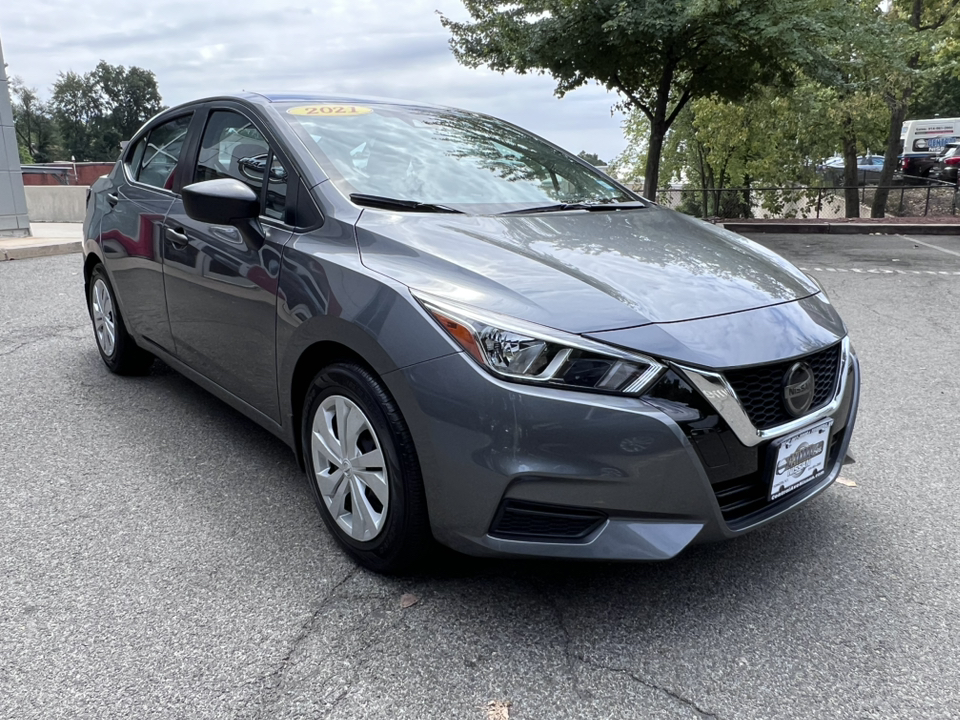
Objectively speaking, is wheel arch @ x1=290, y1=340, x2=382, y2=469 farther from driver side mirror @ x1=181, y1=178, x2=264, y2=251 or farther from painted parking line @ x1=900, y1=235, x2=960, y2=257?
painted parking line @ x1=900, y1=235, x2=960, y2=257

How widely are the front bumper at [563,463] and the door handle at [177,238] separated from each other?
166 cm

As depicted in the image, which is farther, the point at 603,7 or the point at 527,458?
the point at 603,7

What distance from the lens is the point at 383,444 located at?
2.40 m

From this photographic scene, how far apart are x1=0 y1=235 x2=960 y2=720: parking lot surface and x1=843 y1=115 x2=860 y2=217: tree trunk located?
1891cm

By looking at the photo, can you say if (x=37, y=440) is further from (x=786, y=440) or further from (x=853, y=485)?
(x=853, y=485)

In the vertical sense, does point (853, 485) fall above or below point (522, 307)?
below

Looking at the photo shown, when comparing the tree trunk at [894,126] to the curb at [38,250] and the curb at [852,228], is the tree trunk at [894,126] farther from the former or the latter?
the curb at [38,250]

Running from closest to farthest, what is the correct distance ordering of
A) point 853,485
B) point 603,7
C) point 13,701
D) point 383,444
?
point 13,701 < point 383,444 < point 853,485 < point 603,7

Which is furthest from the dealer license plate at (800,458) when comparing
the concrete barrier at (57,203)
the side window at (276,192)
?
the concrete barrier at (57,203)

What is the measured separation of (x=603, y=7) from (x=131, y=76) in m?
85.1

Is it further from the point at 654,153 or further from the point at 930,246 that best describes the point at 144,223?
the point at 654,153

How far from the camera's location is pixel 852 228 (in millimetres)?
15195

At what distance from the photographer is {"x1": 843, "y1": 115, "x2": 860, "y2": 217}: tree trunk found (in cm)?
2070

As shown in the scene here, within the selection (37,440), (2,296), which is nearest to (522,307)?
(37,440)
